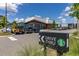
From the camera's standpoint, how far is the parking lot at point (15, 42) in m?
2.58

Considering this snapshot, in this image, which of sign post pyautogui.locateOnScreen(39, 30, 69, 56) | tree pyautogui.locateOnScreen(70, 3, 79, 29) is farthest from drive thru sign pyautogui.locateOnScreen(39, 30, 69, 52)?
tree pyautogui.locateOnScreen(70, 3, 79, 29)

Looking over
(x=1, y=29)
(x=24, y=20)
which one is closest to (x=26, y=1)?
(x=24, y=20)

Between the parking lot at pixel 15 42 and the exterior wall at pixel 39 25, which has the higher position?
the exterior wall at pixel 39 25

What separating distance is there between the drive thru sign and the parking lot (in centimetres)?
9

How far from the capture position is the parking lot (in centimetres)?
258

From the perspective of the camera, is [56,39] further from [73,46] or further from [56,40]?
[73,46]

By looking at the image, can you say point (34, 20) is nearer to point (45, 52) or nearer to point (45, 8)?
point (45, 8)

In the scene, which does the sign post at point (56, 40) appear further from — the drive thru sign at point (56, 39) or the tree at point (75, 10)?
the tree at point (75, 10)

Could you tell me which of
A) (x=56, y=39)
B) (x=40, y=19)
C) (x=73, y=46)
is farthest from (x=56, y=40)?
(x=40, y=19)

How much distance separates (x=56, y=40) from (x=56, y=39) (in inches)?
0.5

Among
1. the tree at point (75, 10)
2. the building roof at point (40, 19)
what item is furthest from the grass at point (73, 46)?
the building roof at point (40, 19)

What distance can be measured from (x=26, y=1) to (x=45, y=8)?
0.78 ft

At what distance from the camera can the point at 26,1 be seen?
2.60 m

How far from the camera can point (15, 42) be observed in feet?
8.57
